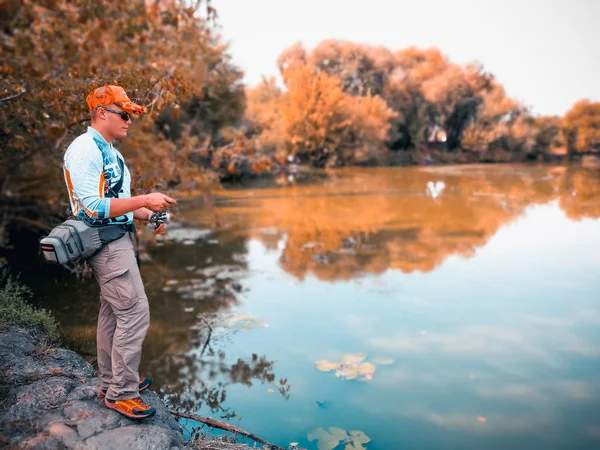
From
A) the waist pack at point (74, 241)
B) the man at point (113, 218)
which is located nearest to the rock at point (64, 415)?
the man at point (113, 218)

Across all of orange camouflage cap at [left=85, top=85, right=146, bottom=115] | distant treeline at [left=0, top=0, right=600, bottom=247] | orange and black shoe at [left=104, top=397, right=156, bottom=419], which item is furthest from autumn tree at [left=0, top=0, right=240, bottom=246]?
orange and black shoe at [left=104, top=397, right=156, bottom=419]

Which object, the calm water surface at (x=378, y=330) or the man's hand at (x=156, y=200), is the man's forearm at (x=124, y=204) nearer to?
the man's hand at (x=156, y=200)

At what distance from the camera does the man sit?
9.19 feet

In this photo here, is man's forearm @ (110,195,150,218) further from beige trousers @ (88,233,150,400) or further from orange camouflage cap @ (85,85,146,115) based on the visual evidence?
orange camouflage cap @ (85,85,146,115)

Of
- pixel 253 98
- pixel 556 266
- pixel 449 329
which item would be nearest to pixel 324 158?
pixel 253 98

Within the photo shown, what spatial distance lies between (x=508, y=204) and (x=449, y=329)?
38.0 ft

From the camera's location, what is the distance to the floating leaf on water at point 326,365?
5418mm

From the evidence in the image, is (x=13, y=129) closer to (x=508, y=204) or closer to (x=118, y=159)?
(x=118, y=159)

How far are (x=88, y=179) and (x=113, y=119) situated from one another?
1.25 ft

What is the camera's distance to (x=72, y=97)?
5.34m

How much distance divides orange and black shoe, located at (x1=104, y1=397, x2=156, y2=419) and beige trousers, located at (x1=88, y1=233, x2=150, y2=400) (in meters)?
0.03

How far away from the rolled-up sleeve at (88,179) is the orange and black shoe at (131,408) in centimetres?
112

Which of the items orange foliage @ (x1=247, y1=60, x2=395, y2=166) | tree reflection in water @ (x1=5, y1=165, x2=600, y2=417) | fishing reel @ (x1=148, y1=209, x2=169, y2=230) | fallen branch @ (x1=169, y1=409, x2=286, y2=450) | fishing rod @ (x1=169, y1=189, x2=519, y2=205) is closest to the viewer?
fishing reel @ (x1=148, y1=209, x2=169, y2=230)

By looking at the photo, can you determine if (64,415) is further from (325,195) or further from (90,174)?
(325,195)
